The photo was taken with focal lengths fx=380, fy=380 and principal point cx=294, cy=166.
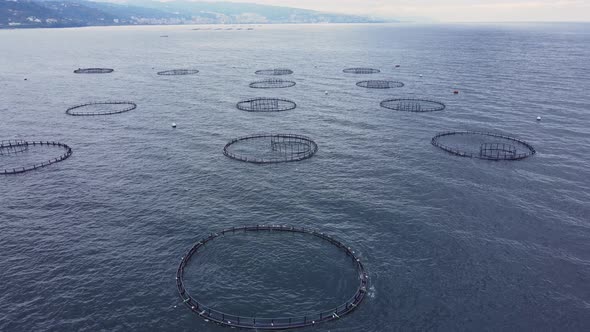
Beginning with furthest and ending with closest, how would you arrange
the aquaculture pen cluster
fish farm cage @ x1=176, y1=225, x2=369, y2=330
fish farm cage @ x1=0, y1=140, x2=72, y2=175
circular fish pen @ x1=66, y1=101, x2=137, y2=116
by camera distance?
circular fish pen @ x1=66, y1=101, x2=137, y2=116 < fish farm cage @ x1=0, y1=140, x2=72, y2=175 < the aquaculture pen cluster < fish farm cage @ x1=176, y1=225, x2=369, y2=330

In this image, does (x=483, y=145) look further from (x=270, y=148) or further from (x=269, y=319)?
(x=269, y=319)

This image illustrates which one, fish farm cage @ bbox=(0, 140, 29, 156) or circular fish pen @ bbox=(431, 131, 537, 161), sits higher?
circular fish pen @ bbox=(431, 131, 537, 161)

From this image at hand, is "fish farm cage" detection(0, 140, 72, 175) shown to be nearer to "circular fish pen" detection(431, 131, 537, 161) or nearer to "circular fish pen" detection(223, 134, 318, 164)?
"circular fish pen" detection(223, 134, 318, 164)

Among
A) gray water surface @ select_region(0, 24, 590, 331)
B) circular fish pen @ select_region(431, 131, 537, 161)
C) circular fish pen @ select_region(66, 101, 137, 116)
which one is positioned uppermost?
circular fish pen @ select_region(66, 101, 137, 116)

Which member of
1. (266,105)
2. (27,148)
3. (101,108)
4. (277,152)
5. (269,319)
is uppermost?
(266,105)

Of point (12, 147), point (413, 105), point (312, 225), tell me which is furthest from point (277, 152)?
point (12, 147)

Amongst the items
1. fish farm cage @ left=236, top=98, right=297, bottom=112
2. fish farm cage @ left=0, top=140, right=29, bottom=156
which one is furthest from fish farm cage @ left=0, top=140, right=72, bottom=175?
fish farm cage @ left=236, top=98, right=297, bottom=112
